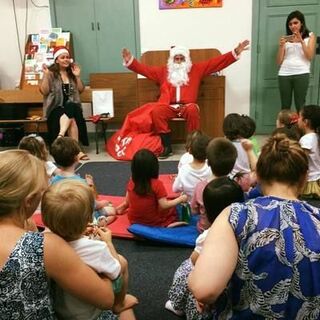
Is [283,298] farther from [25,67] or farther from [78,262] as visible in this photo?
[25,67]

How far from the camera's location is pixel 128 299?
5.37 ft

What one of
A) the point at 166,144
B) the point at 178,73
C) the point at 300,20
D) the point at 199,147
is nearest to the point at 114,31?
the point at 178,73

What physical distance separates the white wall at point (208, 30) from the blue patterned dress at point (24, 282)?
468cm

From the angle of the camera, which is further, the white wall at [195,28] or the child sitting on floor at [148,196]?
the white wall at [195,28]

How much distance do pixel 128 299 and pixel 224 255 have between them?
830mm

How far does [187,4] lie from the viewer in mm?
5164

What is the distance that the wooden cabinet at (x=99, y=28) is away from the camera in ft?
17.4

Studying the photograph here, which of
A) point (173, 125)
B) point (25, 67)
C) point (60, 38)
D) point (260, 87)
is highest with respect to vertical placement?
point (60, 38)

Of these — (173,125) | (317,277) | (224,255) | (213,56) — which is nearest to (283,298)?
(317,277)

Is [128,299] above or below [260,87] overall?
below

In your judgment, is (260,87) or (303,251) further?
(260,87)

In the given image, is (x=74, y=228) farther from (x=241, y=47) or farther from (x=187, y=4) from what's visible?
(x=187, y=4)

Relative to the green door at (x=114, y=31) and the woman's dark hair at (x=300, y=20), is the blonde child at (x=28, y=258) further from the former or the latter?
the green door at (x=114, y=31)

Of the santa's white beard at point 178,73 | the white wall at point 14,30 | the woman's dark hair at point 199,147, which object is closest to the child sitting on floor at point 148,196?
the woman's dark hair at point 199,147
